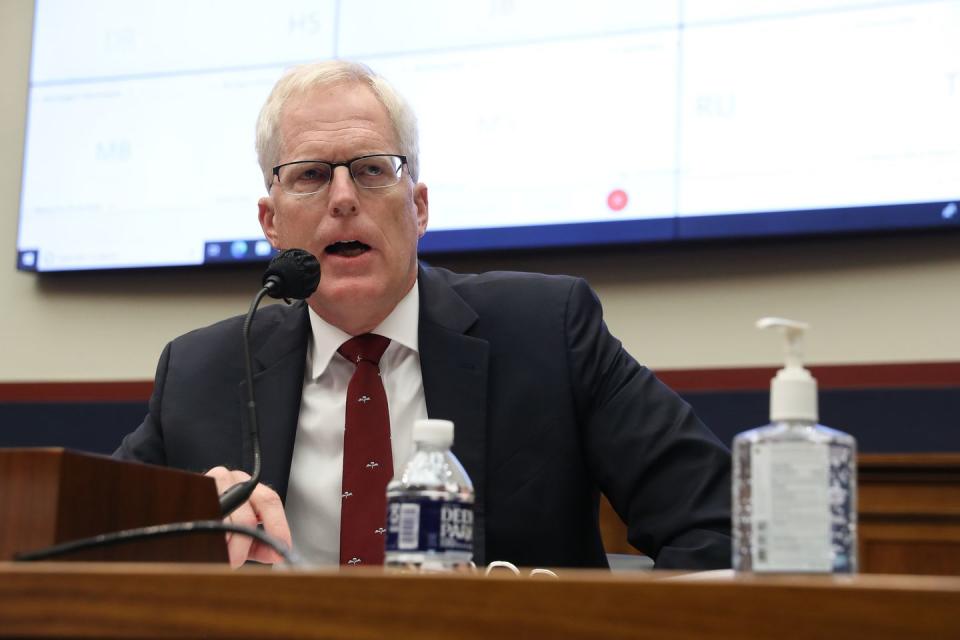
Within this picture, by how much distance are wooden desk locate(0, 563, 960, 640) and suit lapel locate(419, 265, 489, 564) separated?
1017 millimetres

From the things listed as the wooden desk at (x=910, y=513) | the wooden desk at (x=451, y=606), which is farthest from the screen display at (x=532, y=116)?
the wooden desk at (x=451, y=606)

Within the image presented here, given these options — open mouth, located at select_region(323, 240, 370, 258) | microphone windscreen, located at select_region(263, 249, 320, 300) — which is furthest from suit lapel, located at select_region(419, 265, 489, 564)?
microphone windscreen, located at select_region(263, 249, 320, 300)

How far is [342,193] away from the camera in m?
1.83

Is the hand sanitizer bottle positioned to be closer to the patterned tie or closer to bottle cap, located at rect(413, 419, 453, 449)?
bottle cap, located at rect(413, 419, 453, 449)

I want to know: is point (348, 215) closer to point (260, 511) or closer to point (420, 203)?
point (420, 203)

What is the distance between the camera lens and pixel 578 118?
2.72 m

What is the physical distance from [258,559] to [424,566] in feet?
1.23

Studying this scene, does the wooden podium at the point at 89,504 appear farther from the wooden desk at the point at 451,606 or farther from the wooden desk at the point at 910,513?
the wooden desk at the point at 910,513

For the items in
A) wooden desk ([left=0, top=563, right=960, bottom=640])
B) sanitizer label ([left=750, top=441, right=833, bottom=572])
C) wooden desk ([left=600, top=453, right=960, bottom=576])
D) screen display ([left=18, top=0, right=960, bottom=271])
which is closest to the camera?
wooden desk ([left=0, top=563, right=960, bottom=640])

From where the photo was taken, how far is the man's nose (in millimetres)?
1826

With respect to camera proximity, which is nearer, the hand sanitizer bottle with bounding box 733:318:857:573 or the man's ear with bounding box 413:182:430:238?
the hand sanitizer bottle with bounding box 733:318:857:573

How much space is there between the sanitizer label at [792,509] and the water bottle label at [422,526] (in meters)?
0.27

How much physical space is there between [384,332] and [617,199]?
3.14ft

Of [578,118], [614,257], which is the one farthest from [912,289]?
[578,118]
